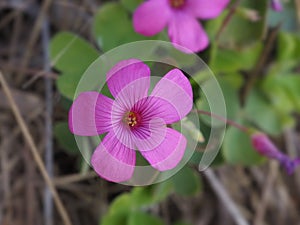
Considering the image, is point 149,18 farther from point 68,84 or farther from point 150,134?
point 150,134

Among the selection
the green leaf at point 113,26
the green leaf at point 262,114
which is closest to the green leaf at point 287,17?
the green leaf at point 262,114

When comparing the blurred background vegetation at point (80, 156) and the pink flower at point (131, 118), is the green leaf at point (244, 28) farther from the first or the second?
the pink flower at point (131, 118)

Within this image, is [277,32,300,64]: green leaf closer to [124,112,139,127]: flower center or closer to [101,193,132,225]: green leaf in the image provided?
[101,193,132,225]: green leaf

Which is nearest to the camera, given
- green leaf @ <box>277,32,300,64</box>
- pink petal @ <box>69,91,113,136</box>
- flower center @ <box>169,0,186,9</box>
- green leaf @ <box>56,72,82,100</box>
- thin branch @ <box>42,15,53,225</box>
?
pink petal @ <box>69,91,113,136</box>

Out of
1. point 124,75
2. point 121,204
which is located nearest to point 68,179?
point 121,204

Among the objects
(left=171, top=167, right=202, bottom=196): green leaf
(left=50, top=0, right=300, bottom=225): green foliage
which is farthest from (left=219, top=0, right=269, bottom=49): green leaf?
(left=171, top=167, right=202, bottom=196): green leaf

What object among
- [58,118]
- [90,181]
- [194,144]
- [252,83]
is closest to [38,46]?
[58,118]
